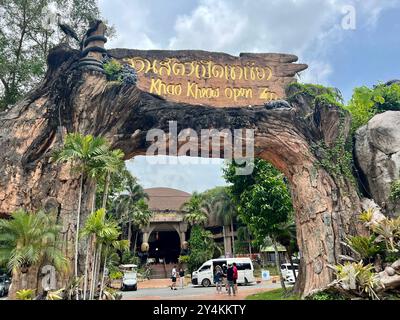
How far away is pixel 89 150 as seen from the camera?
8484 millimetres

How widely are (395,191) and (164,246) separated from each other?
2893cm

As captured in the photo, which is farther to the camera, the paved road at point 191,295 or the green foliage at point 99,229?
the paved road at point 191,295

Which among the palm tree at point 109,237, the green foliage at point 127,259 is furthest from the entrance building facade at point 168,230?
the palm tree at point 109,237

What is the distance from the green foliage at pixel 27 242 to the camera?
7.31 metres

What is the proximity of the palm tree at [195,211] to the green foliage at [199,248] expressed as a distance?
1.77 ft

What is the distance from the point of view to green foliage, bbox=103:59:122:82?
10125 millimetres

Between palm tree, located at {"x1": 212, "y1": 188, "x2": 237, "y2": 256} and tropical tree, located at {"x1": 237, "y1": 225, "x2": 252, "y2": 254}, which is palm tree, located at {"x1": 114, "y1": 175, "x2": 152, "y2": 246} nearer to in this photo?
palm tree, located at {"x1": 212, "y1": 188, "x2": 237, "y2": 256}

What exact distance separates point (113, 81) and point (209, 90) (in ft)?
9.28

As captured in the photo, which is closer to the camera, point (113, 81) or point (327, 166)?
point (113, 81)

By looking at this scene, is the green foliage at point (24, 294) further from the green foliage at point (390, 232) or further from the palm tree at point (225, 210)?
the palm tree at point (225, 210)

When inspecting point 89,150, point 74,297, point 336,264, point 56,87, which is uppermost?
point 56,87

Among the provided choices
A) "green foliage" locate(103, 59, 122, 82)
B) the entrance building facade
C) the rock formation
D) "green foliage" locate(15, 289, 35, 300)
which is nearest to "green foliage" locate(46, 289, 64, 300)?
"green foliage" locate(15, 289, 35, 300)

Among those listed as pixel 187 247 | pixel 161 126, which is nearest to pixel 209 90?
pixel 161 126
